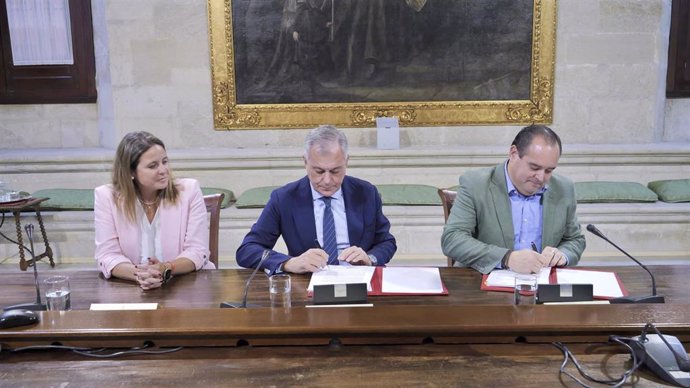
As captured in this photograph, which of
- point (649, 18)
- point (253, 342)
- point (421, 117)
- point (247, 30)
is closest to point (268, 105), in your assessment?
point (247, 30)

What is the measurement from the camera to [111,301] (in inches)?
84.8

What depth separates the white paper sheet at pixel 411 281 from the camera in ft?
7.16

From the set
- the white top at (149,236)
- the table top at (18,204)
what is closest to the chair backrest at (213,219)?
the white top at (149,236)

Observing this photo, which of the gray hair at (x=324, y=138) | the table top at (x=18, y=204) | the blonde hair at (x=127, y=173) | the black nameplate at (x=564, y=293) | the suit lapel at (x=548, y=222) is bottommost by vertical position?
the table top at (x=18, y=204)

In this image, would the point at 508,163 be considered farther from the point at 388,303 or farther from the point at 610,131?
the point at 610,131

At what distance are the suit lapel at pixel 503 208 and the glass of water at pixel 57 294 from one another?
1755 millimetres

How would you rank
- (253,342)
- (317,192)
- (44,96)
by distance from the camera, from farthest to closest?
(44,96), (317,192), (253,342)

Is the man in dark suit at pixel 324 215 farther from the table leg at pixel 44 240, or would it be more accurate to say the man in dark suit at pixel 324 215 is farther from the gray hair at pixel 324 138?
the table leg at pixel 44 240

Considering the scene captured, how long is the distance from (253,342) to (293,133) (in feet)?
13.2

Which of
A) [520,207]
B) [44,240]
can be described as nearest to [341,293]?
[520,207]

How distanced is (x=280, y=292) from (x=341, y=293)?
199 millimetres

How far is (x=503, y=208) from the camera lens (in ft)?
8.95

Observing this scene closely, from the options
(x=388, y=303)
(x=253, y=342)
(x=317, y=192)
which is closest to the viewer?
(x=253, y=342)

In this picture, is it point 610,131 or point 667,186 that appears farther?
point 610,131
